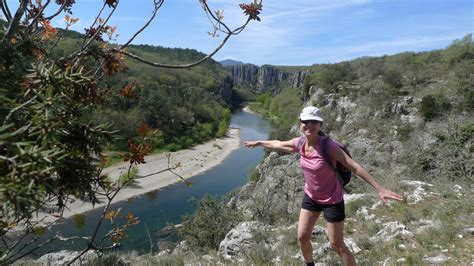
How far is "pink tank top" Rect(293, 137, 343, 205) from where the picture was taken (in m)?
3.56

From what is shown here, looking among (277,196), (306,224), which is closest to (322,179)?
(306,224)

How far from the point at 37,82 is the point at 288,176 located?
16974 millimetres

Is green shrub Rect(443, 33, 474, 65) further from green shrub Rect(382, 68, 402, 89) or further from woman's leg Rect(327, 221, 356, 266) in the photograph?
woman's leg Rect(327, 221, 356, 266)

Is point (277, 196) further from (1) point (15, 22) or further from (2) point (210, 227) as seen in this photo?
(1) point (15, 22)

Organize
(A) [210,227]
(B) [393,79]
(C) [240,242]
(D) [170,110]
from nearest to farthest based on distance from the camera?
(C) [240,242] → (A) [210,227] → (B) [393,79] → (D) [170,110]

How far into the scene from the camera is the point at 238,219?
10.1 m

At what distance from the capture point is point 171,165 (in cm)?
4300

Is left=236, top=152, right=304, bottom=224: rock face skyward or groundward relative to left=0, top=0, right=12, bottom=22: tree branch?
groundward

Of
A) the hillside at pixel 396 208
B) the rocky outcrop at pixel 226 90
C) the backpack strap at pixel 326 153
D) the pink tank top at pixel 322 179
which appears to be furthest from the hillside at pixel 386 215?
the rocky outcrop at pixel 226 90

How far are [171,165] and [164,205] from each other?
12991mm

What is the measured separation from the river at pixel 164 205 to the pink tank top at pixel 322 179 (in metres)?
14.7

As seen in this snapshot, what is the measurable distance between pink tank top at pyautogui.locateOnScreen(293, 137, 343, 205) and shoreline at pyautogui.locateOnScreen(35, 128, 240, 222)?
17.4 meters

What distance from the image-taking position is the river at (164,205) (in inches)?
894

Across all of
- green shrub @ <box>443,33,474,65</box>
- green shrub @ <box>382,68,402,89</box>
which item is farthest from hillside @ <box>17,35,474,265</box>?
green shrub @ <box>443,33,474,65</box>
